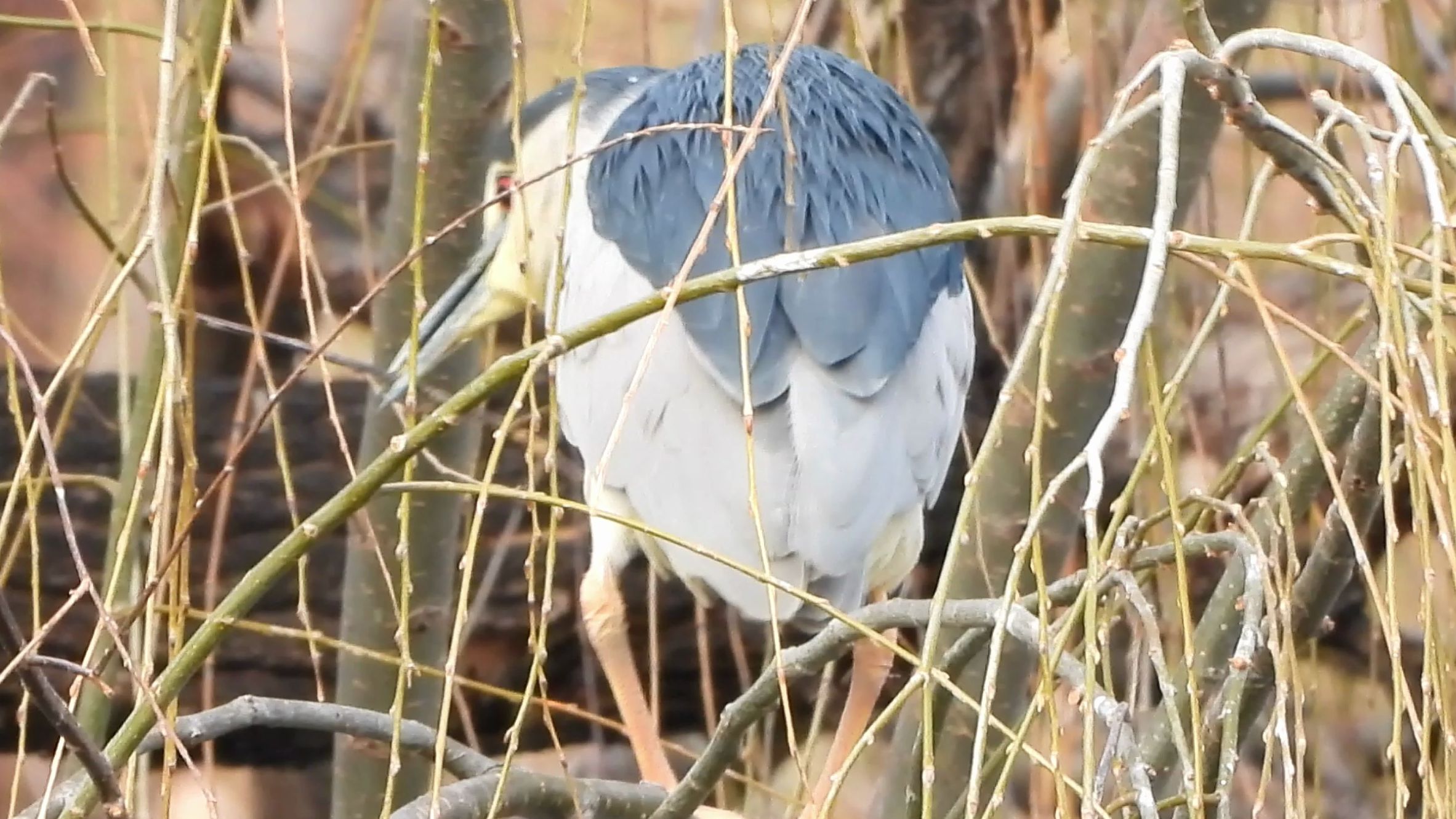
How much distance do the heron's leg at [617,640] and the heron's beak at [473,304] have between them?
11.2 inches

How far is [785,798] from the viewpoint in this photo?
65.8 inches

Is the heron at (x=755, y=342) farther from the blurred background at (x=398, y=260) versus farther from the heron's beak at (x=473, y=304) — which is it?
the blurred background at (x=398, y=260)

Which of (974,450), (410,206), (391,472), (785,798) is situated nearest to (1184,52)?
(391,472)

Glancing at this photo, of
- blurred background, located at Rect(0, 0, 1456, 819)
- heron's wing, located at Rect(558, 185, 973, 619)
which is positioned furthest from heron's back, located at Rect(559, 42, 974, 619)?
blurred background, located at Rect(0, 0, 1456, 819)

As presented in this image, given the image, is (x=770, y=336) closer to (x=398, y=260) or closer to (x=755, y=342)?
(x=755, y=342)

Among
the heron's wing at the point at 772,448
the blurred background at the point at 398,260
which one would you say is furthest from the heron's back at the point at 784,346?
the blurred background at the point at 398,260

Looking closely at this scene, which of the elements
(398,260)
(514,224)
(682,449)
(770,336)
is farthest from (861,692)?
(398,260)

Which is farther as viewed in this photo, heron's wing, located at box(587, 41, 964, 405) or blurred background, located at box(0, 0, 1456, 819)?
blurred background, located at box(0, 0, 1456, 819)

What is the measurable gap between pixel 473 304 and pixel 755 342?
1.74 ft

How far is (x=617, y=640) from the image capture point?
2297mm

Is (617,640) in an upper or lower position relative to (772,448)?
lower

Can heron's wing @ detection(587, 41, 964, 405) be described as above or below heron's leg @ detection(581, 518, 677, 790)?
above

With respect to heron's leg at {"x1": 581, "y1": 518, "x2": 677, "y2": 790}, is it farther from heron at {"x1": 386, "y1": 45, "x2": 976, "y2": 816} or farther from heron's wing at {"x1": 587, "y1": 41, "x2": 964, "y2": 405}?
heron's wing at {"x1": 587, "y1": 41, "x2": 964, "y2": 405}

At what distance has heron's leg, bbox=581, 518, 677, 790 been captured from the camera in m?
2.22
